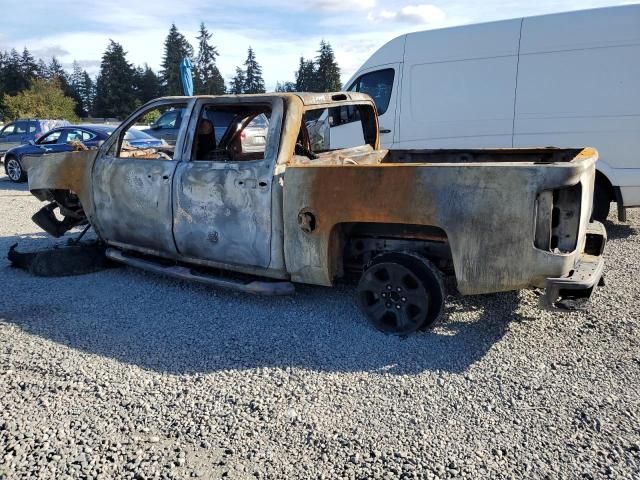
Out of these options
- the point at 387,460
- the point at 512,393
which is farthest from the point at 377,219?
Answer: the point at 387,460

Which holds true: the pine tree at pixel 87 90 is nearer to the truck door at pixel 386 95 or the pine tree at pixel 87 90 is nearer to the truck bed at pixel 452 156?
the truck door at pixel 386 95

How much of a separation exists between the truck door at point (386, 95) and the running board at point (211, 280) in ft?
14.1

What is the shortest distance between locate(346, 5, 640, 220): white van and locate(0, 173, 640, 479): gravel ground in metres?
2.42

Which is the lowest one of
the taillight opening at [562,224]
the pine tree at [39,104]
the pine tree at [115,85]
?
the taillight opening at [562,224]

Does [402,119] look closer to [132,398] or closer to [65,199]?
[65,199]

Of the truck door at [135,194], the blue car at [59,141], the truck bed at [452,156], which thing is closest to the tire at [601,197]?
the truck bed at [452,156]

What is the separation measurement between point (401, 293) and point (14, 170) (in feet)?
44.1

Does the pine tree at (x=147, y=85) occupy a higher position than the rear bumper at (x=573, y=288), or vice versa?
the pine tree at (x=147, y=85)

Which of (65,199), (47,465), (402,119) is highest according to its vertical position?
(402,119)

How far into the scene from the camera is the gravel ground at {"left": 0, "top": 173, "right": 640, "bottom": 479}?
250 centimetres

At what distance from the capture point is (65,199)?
5.87 metres

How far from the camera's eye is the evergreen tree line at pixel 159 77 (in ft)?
180

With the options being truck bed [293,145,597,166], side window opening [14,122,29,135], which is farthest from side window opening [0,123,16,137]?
truck bed [293,145,597,166]

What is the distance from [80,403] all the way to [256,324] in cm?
141
